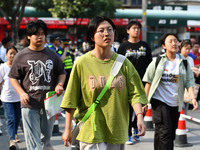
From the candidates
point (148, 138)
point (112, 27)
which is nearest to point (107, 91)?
point (112, 27)

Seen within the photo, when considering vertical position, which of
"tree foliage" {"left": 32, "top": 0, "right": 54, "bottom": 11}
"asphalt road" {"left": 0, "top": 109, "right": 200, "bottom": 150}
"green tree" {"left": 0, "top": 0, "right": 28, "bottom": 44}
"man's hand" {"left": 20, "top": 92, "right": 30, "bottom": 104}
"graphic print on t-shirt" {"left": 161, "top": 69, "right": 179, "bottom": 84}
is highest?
"tree foliage" {"left": 32, "top": 0, "right": 54, "bottom": 11}

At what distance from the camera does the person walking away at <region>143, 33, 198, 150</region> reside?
5477mm

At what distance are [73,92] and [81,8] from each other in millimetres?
24481

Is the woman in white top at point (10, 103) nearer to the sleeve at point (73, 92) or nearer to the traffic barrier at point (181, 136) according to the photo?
the traffic barrier at point (181, 136)

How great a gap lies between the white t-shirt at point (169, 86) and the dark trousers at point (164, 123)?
3.1 inches

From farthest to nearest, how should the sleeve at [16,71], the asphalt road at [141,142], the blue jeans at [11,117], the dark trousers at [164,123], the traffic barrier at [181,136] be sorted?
the traffic barrier at [181,136]
the asphalt road at [141,142]
the blue jeans at [11,117]
the dark trousers at [164,123]
the sleeve at [16,71]

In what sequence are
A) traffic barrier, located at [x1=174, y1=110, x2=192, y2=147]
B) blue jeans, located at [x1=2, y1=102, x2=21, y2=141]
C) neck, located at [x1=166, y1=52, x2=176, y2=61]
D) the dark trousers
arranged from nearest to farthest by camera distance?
the dark trousers → neck, located at [x1=166, y1=52, x2=176, y2=61] → blue jeans, located at [x1=2, y1=102, x2=21, y2=141] → traffic barrier, located at [x1=174, y1=110, x2=192, y2=147]

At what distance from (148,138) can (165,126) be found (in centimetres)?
211

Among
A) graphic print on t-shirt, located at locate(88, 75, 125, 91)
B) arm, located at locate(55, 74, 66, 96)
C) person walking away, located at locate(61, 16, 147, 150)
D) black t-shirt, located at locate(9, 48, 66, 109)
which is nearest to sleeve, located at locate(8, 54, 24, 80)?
black t-shirt, located at locate(9, 48, 66, 109)

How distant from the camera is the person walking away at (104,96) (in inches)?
136

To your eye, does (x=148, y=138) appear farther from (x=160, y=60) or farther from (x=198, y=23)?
(x=198, y=23)

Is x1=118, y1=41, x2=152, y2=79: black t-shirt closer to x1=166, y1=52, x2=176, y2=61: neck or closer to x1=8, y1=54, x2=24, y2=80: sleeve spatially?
x1=166, y1=52, x2=176, y2=61: neck

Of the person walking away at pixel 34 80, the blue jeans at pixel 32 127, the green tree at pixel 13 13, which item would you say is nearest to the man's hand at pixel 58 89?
the person walking away at pixel 34 80

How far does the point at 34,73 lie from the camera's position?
485cm
